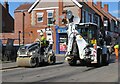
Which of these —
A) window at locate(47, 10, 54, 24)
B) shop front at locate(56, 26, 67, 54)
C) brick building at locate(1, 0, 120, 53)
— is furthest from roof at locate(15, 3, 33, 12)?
shop front at locate(56, 26, 67, 54)

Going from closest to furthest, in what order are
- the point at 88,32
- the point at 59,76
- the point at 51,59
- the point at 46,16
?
the point at 59,76, the point at 88,32, the point at 51,59, the point at 46,16

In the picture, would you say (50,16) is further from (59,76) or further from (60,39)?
(59,76)

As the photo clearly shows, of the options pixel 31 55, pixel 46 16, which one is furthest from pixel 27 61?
pixel 46 16

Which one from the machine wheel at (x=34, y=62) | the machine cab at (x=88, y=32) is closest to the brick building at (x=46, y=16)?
the machine cab at (x=88, y=32)

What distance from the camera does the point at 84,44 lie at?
17969mm

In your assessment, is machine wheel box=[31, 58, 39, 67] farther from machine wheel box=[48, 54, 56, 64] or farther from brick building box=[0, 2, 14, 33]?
brick building box=[0, 2, 14, 33]

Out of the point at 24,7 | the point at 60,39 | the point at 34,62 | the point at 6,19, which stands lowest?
the point at 34,62

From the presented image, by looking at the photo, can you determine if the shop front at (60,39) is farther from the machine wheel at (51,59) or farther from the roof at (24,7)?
the machine wheel at (51,59)

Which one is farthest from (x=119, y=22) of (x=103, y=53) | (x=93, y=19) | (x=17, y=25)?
(x=103, y=53)

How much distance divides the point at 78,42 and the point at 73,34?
61cm

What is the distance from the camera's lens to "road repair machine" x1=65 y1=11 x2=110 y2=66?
711 inches

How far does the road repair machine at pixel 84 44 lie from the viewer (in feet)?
59.2

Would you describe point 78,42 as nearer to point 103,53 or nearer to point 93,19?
point 103,53

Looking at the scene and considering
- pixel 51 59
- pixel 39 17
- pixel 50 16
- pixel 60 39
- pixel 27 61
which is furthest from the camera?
pixel 39 17
